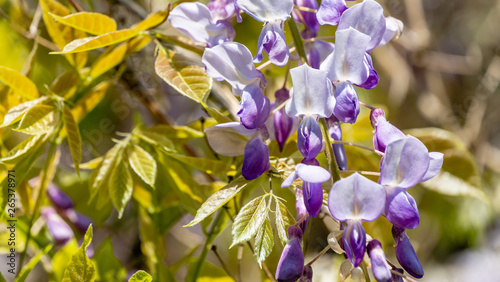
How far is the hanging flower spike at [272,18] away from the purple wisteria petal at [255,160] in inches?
3.4

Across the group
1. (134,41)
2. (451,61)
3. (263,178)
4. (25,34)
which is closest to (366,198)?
(263,178)

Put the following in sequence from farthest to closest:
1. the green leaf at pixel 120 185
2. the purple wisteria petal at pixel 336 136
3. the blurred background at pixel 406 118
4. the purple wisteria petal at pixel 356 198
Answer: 1. the blurred background at pixel 406 118
2. the green leaf at pixel 120 185
3. the purple wisteria petal at pixel 336 136
4. the purple wisteria petal at pixel 356 198

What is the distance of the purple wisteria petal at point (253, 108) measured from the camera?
1.54 ft

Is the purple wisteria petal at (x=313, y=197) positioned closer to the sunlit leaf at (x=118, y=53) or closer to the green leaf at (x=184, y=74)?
the green leaf at (x=184, y=74)

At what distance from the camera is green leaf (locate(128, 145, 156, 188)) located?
60 cm

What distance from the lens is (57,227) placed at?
81cm

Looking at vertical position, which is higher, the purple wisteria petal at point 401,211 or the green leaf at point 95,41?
the green leaf at point 95,41

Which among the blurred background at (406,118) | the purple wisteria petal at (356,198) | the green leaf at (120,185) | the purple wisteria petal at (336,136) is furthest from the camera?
the blurred background at (406,118)

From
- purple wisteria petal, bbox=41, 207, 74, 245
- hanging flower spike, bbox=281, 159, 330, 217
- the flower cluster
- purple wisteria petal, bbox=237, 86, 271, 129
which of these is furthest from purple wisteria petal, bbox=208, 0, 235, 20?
purple wisteria petal, bbox=41, 207, 74, 245

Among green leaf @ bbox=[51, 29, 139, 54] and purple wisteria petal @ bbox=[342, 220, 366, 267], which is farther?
green leaf @ bbox=[51, 29, 139, 54]

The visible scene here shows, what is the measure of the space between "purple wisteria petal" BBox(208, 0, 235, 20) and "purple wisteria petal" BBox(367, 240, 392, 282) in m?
0.30

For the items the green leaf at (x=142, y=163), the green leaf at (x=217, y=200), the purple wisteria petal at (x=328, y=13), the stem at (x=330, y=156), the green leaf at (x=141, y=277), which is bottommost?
the green leaf at (x=142, y=163)

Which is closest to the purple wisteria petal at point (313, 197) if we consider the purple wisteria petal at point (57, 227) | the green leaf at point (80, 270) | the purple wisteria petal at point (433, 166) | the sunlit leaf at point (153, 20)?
the purple wisteria petal at point (433, 166)

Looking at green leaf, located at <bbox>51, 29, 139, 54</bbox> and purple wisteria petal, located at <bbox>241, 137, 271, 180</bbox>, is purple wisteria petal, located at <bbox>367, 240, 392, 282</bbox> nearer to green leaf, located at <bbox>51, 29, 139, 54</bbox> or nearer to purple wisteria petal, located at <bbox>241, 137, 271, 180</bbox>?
purple wisteria petal, located at <bbox>241, 137, 271, 180</bbox>
